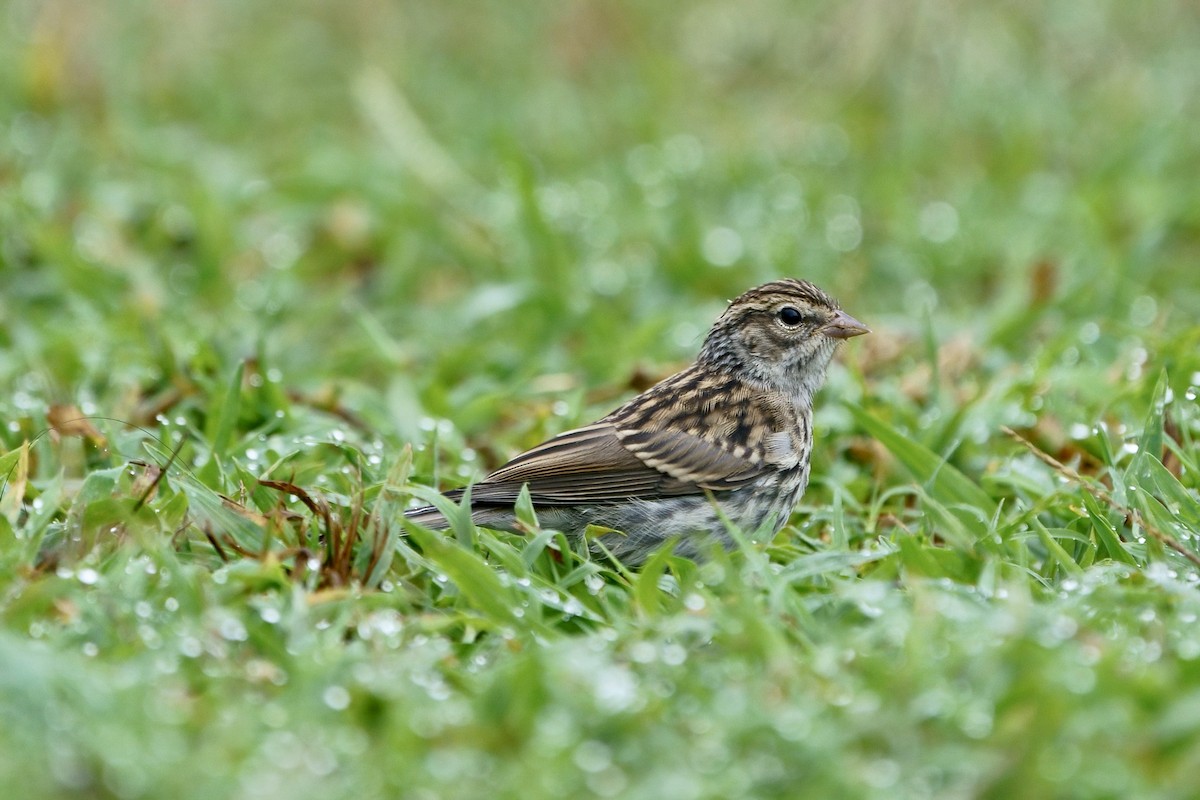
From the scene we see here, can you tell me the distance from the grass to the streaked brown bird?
0.67ft

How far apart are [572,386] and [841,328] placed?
1.38 meters

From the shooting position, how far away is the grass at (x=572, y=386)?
10.6 ft

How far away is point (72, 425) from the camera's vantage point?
202 inches

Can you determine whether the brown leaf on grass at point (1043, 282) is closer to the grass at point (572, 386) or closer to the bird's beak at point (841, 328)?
the grass at point (572, 386)

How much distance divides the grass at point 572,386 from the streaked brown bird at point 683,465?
204mm

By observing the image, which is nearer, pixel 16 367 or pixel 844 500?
pixel 844 500

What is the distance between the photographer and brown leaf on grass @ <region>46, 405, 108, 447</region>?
5062 millimetres

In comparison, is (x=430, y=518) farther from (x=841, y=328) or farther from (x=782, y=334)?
(x=841, y=328)

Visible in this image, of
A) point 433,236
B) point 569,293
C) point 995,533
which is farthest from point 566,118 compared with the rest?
point 995,533

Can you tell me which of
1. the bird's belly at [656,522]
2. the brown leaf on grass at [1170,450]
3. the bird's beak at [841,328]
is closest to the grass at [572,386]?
the brown leaf on grass at [1170,450]

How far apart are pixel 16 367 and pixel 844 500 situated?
3.13m

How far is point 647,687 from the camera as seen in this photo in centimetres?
346

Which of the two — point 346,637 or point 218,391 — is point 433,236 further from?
point 346,637

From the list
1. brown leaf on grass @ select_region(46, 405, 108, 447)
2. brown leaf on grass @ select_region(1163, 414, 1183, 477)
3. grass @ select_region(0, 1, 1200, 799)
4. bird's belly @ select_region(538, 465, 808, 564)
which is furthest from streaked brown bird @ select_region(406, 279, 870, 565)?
brown leaf on grass @ select_region(46, 405, 108, 447)
